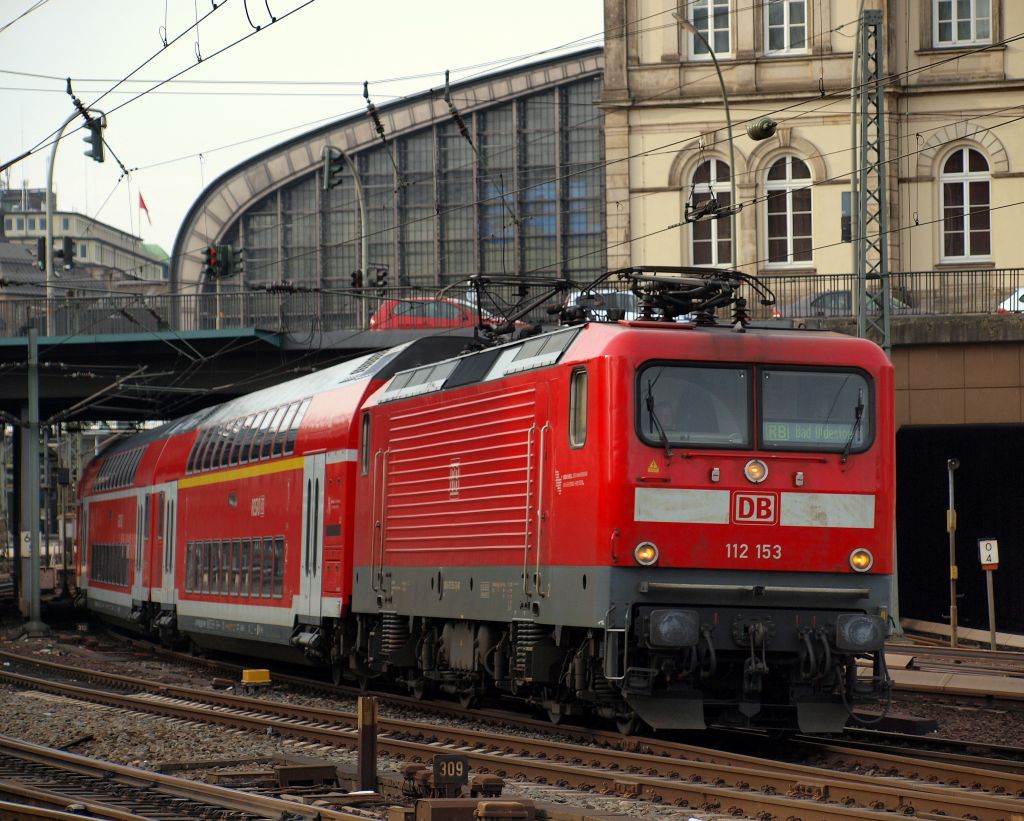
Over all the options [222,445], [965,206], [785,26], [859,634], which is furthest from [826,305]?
[859,634]

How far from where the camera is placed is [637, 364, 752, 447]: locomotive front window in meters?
12.9

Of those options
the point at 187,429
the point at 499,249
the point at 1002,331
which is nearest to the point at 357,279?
the point at 187,429

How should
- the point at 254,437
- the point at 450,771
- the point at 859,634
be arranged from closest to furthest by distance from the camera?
the point at 450,771 → the point at 859,634 → the point at 254,437

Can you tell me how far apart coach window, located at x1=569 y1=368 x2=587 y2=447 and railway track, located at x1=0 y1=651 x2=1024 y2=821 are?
2457 millimetres

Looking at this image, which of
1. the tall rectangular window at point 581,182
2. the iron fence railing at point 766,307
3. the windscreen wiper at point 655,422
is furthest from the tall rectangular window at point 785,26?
the windscreen wiper at point 655,422

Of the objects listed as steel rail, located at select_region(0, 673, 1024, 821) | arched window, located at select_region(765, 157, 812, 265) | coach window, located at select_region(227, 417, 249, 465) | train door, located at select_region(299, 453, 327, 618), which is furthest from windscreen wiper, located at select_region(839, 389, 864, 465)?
arched window, located at select_region(765, 157, 812, 265)

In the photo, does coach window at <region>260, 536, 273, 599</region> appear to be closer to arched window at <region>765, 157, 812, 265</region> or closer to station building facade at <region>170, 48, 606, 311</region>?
arched window at <region>765, 157, 812, 265</region>

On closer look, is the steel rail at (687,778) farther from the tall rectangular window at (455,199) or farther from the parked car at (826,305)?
the tall rectangular window at (455,199)

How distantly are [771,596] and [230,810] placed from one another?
460 centimetres

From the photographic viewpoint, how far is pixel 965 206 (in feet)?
139

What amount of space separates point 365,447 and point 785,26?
93.1ft

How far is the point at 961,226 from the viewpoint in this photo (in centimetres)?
4306

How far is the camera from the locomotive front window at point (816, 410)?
43.2ft

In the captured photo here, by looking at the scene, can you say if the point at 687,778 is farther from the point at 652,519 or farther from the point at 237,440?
the point at 237,440
